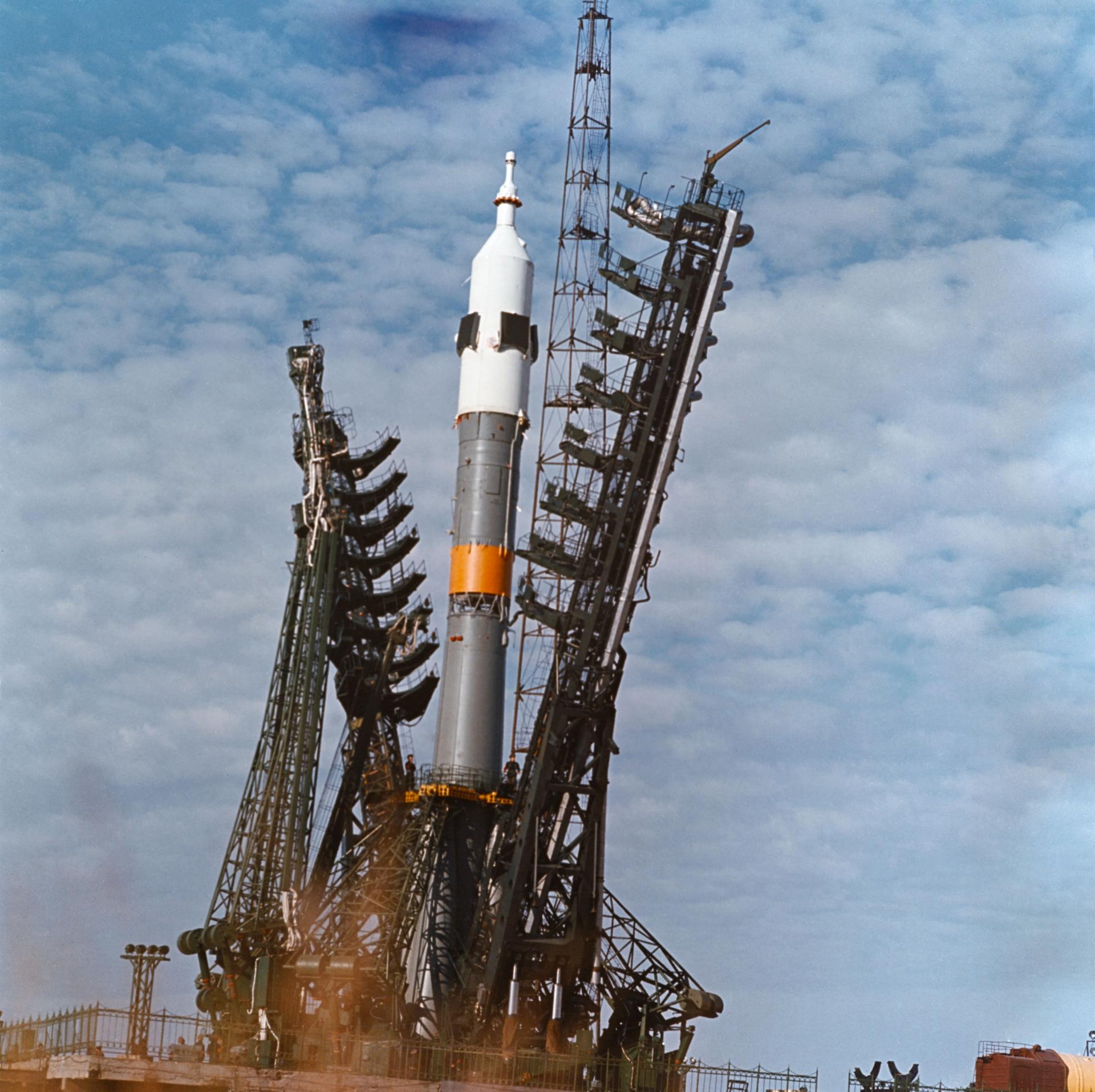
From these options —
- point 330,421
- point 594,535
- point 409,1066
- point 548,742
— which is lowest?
point 409,1066

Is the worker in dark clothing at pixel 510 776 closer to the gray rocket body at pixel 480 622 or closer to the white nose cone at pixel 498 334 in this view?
the gray rocket body at pixel 480 622

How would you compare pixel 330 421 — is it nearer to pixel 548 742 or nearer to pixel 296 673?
pixel 296 673

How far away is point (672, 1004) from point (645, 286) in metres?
27.2

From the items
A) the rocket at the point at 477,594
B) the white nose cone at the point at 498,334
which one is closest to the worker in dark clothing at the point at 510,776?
the rocket at the point at 477,594

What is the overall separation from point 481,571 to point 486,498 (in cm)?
323

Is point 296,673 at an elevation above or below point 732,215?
below

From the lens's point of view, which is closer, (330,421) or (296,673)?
(296,673)

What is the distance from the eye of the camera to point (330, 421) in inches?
3696

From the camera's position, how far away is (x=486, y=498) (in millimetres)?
85938

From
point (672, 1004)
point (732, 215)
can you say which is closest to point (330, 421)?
point (732, 215)

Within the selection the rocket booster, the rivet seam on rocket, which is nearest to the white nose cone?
the rocket booster

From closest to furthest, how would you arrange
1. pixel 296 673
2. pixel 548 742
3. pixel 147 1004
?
1. pixel 147 1004
2. pixel 548 742
3. pixel 296 673

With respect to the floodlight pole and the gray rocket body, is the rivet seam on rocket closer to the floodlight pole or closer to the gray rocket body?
the gray rocket body

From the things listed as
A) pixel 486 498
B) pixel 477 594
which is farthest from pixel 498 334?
pixel 477 594
